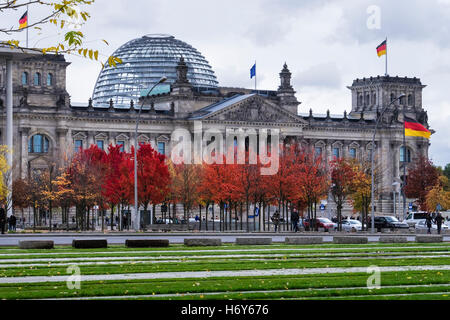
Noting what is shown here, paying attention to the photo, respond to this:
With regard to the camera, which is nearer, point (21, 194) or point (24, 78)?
point (21, 194)

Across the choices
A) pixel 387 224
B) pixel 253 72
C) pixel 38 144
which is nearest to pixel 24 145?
pixel 38 144

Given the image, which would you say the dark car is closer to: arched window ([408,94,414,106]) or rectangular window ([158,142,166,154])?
rectangular window ([158,142,166,154])

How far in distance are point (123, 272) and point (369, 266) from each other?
27.4 ft

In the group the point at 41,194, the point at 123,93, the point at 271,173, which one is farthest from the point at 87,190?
the point at 123,93

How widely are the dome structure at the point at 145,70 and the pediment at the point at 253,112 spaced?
2333cm

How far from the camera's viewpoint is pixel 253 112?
139 m

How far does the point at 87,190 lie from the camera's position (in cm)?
8656

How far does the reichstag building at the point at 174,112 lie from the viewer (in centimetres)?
12838

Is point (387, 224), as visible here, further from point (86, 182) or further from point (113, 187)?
point (86, 182)

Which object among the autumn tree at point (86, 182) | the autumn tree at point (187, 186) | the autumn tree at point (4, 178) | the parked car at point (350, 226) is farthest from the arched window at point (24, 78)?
the parked car at point (350, 226)

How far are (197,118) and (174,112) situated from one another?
4101 mm

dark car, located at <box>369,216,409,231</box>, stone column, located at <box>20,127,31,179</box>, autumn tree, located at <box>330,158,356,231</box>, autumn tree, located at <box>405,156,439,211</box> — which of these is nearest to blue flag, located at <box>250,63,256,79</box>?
stone column, located at <box>20,127,31,179</box>
